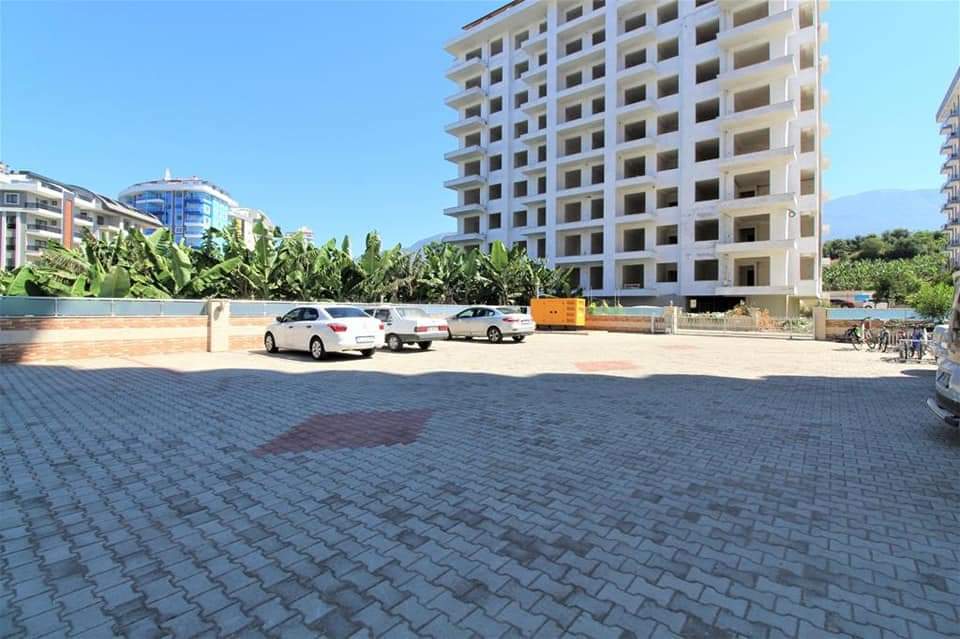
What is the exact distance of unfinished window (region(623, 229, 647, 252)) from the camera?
45156mm

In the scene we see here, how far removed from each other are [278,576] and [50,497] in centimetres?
274

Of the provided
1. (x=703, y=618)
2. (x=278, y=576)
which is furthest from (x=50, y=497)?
(x=703, y=618)

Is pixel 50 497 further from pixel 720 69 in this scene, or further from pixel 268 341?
pixel 720 69

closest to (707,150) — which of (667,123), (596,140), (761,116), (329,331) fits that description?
(667,123)

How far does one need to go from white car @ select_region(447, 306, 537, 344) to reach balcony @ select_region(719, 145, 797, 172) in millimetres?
26190

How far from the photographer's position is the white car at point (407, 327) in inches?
651

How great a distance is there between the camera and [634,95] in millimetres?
44438

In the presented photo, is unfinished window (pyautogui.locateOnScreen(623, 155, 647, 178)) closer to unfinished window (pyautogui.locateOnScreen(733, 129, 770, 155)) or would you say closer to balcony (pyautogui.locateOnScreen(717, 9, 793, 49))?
unfinished window (pyautogui.locateOnScreen(733, 129, 770, 155))

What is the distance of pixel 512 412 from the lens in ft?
24.7

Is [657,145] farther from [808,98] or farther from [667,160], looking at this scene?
[808,98]

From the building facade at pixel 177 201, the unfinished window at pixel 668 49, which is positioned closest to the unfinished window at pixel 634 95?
the unfinished window at pixel 668 49

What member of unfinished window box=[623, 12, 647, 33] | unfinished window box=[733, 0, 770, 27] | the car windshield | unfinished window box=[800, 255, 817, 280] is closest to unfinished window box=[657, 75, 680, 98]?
unfinished window box=[733, 0, 770, 27]

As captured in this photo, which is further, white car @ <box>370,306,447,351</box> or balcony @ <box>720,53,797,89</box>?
balcony @ <box>720,53,797,89</box>

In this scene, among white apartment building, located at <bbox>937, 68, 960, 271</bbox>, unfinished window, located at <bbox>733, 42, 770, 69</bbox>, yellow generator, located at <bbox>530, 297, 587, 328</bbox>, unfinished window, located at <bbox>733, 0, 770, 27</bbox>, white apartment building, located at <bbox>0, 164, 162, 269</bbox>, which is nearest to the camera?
yellow generator, located at <bbox>530, 297, 587, 328</bbox>
